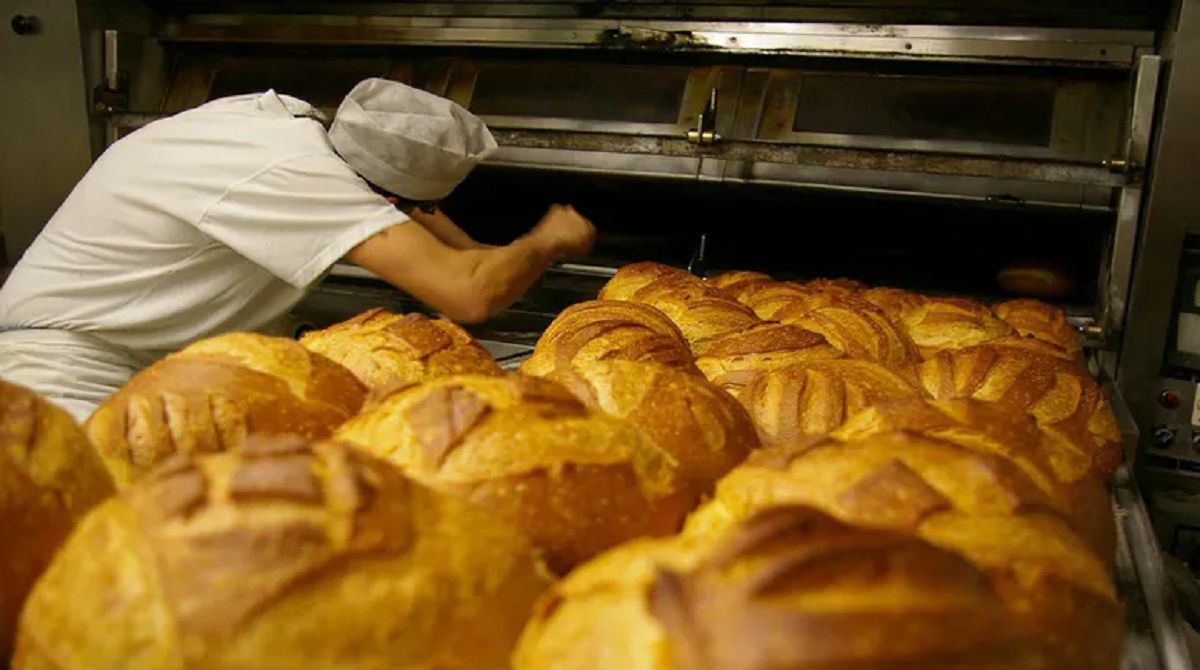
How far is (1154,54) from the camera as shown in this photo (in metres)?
3.02

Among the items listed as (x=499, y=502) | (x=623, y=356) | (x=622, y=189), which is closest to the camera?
(x=499, y=502)

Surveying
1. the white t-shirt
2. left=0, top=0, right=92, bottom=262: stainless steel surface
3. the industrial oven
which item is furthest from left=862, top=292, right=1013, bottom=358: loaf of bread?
left=0, top=0, right=92, bottom=262: stainless steel surface

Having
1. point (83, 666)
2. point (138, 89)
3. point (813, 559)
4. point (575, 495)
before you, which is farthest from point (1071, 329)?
point (138, 89)

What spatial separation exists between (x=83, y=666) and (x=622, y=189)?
3236 mm

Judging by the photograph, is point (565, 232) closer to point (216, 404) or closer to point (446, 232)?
point (446, 232)

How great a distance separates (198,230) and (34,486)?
5.85 feet

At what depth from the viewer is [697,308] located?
237 cm

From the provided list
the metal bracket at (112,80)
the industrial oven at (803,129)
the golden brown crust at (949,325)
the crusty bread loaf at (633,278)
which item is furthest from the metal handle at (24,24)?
the golden brown crust at (949,325)

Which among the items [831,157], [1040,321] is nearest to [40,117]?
[831,157]

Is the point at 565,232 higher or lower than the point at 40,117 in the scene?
lower

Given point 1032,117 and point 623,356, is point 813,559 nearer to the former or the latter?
point 623,356

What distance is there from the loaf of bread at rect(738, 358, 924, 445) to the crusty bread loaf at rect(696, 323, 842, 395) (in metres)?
0.08

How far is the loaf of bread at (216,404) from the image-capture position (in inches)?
Answer: 44.3

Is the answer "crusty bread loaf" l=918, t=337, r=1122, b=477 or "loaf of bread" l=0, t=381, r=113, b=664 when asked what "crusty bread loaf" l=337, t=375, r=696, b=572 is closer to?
"loaf of bread" l=0, t=381, r=113, b=664
